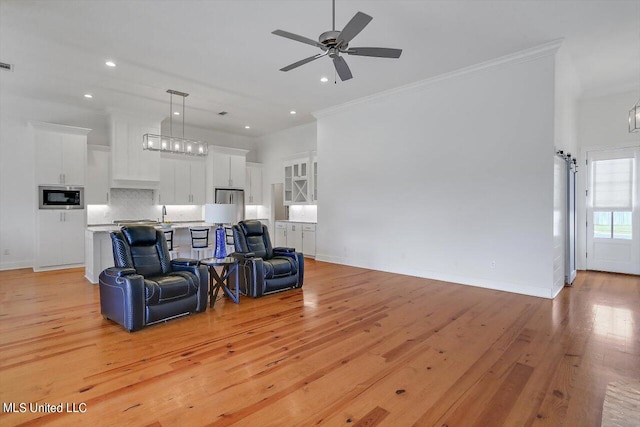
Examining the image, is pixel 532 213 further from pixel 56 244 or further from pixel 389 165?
pixel 56 244

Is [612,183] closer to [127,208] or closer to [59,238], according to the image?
[127,208]

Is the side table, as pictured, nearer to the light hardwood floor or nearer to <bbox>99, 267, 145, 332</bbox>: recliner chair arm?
the light hardwood floor

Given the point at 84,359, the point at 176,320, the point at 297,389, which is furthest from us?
the point at 176,320

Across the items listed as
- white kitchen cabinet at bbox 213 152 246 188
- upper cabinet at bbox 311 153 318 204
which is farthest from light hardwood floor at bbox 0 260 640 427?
white kitchen cabinet at bbox 213 152 246 188

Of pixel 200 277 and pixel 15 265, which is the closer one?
pixel 200 277

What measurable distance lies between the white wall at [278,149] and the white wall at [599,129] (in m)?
5.90

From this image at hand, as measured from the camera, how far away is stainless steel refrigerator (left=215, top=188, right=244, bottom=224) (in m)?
8.89

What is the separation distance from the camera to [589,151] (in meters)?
6.43

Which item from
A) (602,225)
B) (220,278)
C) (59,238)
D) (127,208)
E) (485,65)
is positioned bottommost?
(220,278)

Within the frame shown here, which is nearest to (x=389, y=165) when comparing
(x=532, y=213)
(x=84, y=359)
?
(x=532, y=213)

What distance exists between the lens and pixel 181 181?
8.41 meters

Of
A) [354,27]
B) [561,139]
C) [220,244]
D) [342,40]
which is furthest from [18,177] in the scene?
[561,139]

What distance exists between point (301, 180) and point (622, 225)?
6864 mm

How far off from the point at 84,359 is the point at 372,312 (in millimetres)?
2931
